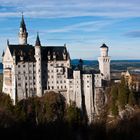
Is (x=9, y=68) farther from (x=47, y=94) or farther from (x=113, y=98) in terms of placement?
(x=113, y=98)

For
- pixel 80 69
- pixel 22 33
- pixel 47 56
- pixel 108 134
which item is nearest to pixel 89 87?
pixel 80 69

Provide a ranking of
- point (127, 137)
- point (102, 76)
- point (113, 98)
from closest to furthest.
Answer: point (127, 137) → point (113, 98) → point (102, 76)

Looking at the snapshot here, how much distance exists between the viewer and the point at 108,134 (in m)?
72.9

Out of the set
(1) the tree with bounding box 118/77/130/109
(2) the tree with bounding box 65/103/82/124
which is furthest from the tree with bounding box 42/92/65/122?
(1) the tree with bounding box 118/77/130/109

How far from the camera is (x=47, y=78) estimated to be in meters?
101

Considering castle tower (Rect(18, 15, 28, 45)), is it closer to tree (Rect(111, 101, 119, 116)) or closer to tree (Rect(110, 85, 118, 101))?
tree (Rect(110, 85, 118, 101))

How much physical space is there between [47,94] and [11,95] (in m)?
7.32

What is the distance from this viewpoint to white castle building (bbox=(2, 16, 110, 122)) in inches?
3888

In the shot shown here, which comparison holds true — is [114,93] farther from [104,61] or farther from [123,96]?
[104,61]

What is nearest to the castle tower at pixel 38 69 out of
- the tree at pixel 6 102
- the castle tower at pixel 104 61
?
the tree at pixel 6 102

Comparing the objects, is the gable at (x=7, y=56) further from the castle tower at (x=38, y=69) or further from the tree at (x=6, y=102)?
the tree at (x=6, y=102)

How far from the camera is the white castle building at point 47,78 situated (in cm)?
9875

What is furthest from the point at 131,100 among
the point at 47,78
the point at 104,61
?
the point at 47,78

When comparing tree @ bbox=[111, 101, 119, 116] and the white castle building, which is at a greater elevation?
the white castle building
